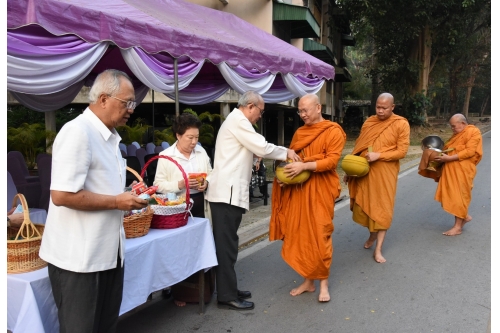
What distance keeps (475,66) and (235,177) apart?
3703 cm

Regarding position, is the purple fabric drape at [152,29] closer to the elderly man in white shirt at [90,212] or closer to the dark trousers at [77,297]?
the elderly man in white shirt at [90,212]

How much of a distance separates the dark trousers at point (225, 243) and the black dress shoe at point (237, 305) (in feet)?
0.18

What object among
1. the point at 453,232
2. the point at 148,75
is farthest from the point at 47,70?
the point at 453,232

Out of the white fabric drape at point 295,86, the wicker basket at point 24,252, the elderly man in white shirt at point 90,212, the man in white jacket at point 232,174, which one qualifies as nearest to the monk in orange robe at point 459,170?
the white fabric drape at point 295,86

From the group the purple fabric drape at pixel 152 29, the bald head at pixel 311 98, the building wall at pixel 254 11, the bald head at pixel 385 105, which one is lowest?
the bald head at pixel 311 98

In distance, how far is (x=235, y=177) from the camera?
11.3ft

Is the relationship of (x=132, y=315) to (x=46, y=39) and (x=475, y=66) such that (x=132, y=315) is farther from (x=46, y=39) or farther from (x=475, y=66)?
(x=475, y=66)

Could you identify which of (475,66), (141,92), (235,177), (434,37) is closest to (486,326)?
(235,177)

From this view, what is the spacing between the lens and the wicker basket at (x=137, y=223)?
2.88 m

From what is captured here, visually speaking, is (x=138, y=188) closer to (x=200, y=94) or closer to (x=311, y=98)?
(x=311, y=98)

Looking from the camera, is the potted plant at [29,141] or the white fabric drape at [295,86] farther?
the potted plant at [29,141]

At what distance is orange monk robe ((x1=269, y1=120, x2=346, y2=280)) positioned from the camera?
3.70 m

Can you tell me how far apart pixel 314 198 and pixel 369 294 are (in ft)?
3.60

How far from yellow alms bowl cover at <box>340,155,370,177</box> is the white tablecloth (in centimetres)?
192
